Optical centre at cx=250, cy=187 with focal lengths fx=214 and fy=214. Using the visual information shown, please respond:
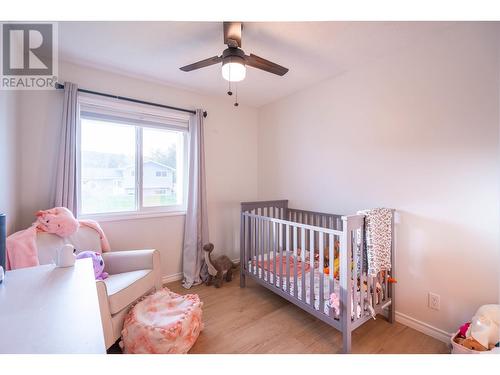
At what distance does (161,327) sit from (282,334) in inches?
36.2

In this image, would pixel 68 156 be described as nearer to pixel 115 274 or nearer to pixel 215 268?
pixel 115 274

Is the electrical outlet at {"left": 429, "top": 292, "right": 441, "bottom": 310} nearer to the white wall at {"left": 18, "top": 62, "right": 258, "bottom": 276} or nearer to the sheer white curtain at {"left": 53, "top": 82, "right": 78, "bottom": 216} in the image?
the white wall at {"left": 18, "top": 62, "right": 258, "bottom": 276}

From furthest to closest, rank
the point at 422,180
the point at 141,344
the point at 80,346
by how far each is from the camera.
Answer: the point at 422,180 → the point at 141,344 → the point at 80,346

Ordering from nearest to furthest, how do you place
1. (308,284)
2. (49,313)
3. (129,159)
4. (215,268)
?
1. (49,313)
2. (308,284)
3. (129,159)
4. (215,268)

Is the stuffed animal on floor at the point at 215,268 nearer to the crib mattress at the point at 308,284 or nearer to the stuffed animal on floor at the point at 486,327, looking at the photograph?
the crib mattress at the point at 308,284

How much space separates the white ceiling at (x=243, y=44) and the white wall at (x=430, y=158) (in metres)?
0.22

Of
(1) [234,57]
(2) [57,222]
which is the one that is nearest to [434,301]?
(1) [234,57]

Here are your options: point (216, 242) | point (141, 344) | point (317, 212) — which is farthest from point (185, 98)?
point (141, 344)

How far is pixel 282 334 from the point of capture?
1698 mm

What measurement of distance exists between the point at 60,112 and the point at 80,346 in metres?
2.31

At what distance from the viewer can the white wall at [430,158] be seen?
4.78ft
